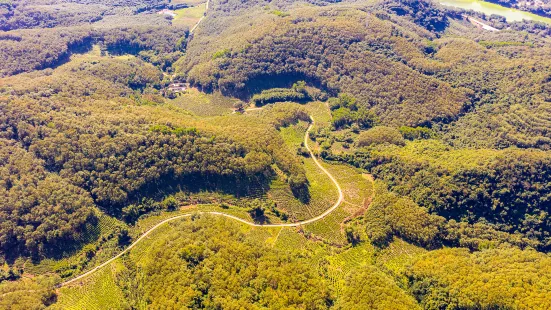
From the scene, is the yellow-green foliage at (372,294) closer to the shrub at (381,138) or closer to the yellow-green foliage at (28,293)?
the shrub at (381,138)

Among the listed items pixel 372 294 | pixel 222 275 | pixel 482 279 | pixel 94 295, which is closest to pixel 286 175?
pixel 222 275

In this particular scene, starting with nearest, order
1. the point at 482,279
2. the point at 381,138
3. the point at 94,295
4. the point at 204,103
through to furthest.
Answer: the point at 482,279, the point at 94,295, the point at 381,138, the point at 204,103

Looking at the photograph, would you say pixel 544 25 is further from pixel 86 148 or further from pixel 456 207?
pixel 86 148

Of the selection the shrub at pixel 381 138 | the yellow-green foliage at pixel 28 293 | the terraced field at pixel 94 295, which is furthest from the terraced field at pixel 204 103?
the yellow-green foliage at pixel 28 293

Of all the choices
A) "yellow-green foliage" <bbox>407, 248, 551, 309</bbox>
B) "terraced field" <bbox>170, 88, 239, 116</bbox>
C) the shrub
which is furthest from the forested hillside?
"terraced field" <bbox>170, 88, 239, 116</bbox>

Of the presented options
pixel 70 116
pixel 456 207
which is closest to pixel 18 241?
pixel 70 116

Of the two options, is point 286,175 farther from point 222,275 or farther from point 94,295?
point 94,295

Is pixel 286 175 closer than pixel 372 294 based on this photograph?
No
